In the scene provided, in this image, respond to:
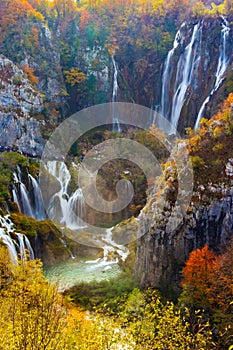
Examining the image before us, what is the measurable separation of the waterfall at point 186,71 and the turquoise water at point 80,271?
76.4ft

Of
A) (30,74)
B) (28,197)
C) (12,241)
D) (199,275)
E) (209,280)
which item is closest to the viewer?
(209,280)

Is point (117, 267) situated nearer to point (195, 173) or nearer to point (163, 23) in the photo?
point (195, 173)

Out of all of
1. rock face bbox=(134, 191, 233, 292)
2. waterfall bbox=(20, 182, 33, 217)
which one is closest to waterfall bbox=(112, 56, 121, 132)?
waterfall bbox=(20, 182, 33, 217)

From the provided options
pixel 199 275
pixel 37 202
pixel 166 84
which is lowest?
pixel 199 275

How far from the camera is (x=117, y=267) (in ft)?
85.4

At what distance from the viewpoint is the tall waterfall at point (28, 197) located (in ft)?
103

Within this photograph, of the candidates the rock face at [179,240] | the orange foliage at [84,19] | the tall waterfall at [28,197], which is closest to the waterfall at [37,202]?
the tall waterfall at [28,197]

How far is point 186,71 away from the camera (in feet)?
144

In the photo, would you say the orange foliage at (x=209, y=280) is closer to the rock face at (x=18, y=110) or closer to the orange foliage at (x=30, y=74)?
the rock face at (x=18, y=110)

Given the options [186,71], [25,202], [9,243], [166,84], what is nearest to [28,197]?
[25,202]

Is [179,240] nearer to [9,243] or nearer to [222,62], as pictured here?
[9,243]

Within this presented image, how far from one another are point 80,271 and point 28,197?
10.3 m

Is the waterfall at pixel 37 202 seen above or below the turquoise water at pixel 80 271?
above

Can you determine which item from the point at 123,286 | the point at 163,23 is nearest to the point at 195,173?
the point at 123,286
